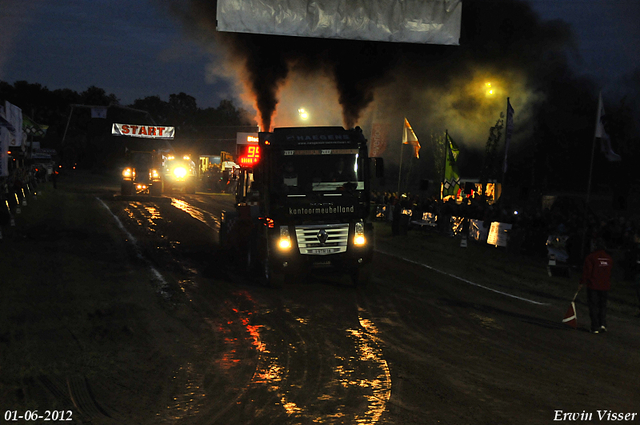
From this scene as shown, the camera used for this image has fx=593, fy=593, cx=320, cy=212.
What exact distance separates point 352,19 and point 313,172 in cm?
519

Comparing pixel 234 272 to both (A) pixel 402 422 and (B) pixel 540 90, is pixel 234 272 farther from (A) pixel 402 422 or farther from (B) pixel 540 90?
(B) pixel 540 90

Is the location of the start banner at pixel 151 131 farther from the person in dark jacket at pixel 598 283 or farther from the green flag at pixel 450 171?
the person in dark jacket at pixel 598 283

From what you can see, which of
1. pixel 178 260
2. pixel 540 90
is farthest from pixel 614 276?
pixel 540 90

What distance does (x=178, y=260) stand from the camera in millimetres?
15109

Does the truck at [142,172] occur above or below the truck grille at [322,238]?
above

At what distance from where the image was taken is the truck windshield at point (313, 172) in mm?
11461

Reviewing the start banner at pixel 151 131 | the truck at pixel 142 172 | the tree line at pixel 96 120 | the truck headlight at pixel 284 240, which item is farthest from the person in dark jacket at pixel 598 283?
the tree line at pixel 96 120

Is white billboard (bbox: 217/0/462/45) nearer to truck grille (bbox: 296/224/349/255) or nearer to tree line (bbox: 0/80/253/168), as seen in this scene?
truck grille (bbox: 296/224/349/255)

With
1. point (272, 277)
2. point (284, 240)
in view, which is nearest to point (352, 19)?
point (284, 240)

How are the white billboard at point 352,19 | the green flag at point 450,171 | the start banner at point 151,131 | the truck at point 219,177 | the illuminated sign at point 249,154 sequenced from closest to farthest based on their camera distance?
the white billboard at point 352,19, the illuminated sign at point 249,154, the green flag at point 450,171, the truck at point 219,177, the start banner at point 151,131

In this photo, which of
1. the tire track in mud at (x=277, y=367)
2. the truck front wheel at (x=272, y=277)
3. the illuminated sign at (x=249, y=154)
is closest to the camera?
the tire track in mud at (x=277, y=367)

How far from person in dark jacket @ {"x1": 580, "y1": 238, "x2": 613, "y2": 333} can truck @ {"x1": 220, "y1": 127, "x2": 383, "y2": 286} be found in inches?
158

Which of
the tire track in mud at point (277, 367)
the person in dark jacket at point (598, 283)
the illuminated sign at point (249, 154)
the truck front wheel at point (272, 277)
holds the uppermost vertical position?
the illuminated sign at point (249, 154)

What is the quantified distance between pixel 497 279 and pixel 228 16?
9061 millimetres
